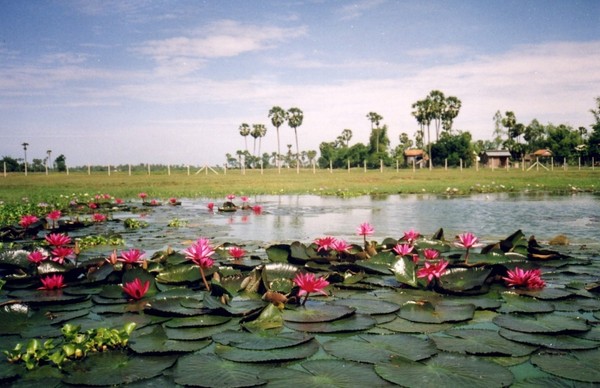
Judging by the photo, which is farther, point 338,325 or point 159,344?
point 338,325

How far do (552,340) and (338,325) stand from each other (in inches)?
48.6

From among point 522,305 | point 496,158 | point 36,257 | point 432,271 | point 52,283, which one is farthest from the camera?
A: point 496,158

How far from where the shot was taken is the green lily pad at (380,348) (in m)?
2.32

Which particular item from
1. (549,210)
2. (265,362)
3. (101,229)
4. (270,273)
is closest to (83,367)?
(265,362)

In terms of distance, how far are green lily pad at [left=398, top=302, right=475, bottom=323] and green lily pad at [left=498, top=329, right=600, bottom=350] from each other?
0.31 meters

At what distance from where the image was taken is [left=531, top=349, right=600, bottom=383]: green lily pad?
2064 millimetres

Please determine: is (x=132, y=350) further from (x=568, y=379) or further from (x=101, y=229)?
(x=101, y=229)

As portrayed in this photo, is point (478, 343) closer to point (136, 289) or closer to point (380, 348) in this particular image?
point (380, 348)

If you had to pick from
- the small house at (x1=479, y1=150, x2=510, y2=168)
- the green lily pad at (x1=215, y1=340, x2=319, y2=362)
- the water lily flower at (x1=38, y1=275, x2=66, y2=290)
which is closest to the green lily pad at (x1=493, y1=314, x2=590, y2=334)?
the green lily pad at (x1=215, y1=340, x2=319, y2=362)

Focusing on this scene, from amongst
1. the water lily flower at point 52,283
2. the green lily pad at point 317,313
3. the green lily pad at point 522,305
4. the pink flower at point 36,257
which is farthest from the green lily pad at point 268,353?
the pink flower at point 36,257

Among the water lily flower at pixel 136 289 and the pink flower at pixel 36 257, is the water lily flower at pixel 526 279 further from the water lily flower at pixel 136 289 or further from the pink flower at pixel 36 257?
the pink flower at pixel 36 257

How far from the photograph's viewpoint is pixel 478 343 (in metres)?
2.51

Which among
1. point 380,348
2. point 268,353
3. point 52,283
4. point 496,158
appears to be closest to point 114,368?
point 268,353

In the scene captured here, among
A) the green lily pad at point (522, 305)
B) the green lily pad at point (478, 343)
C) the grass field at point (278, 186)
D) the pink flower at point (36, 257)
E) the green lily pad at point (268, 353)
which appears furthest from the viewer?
the grass field at point (278, 186)
